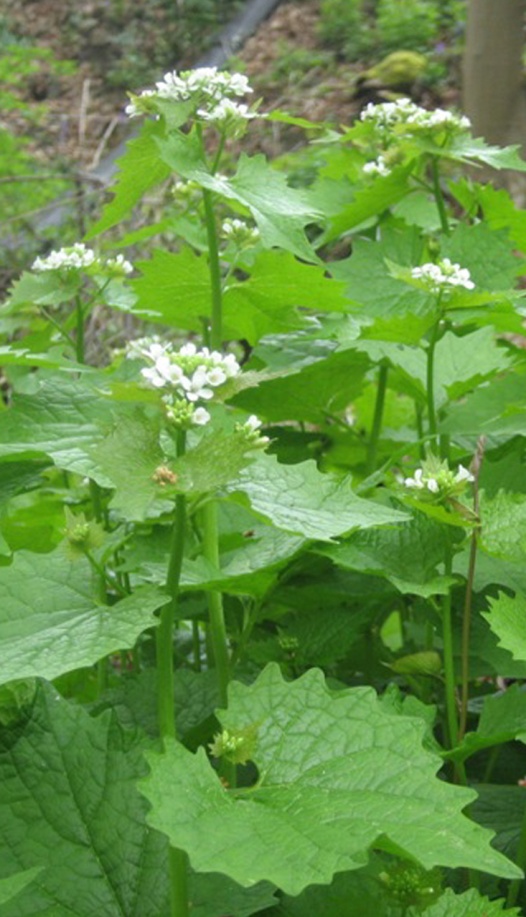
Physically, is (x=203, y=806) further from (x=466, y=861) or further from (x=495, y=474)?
(x=495, y=474)

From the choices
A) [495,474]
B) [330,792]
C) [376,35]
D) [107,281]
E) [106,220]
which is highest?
[376,35]

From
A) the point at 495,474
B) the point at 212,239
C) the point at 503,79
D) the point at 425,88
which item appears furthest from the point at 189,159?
the point at 425,88

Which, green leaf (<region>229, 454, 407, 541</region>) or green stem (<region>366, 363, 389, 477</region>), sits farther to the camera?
green stem (<region>366, 363, 389, 477</region>)

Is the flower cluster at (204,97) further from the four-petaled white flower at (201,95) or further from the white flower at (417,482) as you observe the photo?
the white flower at (417,482)

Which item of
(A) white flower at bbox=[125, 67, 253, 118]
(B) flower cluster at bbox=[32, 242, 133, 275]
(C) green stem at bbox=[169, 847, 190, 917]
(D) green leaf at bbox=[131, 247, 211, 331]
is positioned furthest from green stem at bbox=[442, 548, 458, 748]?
(B) flower cluster at bbox=[32, 242, 133, 275]

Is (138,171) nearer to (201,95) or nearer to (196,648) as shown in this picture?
(201,95)

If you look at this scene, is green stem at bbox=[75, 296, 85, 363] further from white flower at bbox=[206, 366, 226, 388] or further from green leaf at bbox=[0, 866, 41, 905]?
green leaf at bbox=[0, 866, 41, 905]
